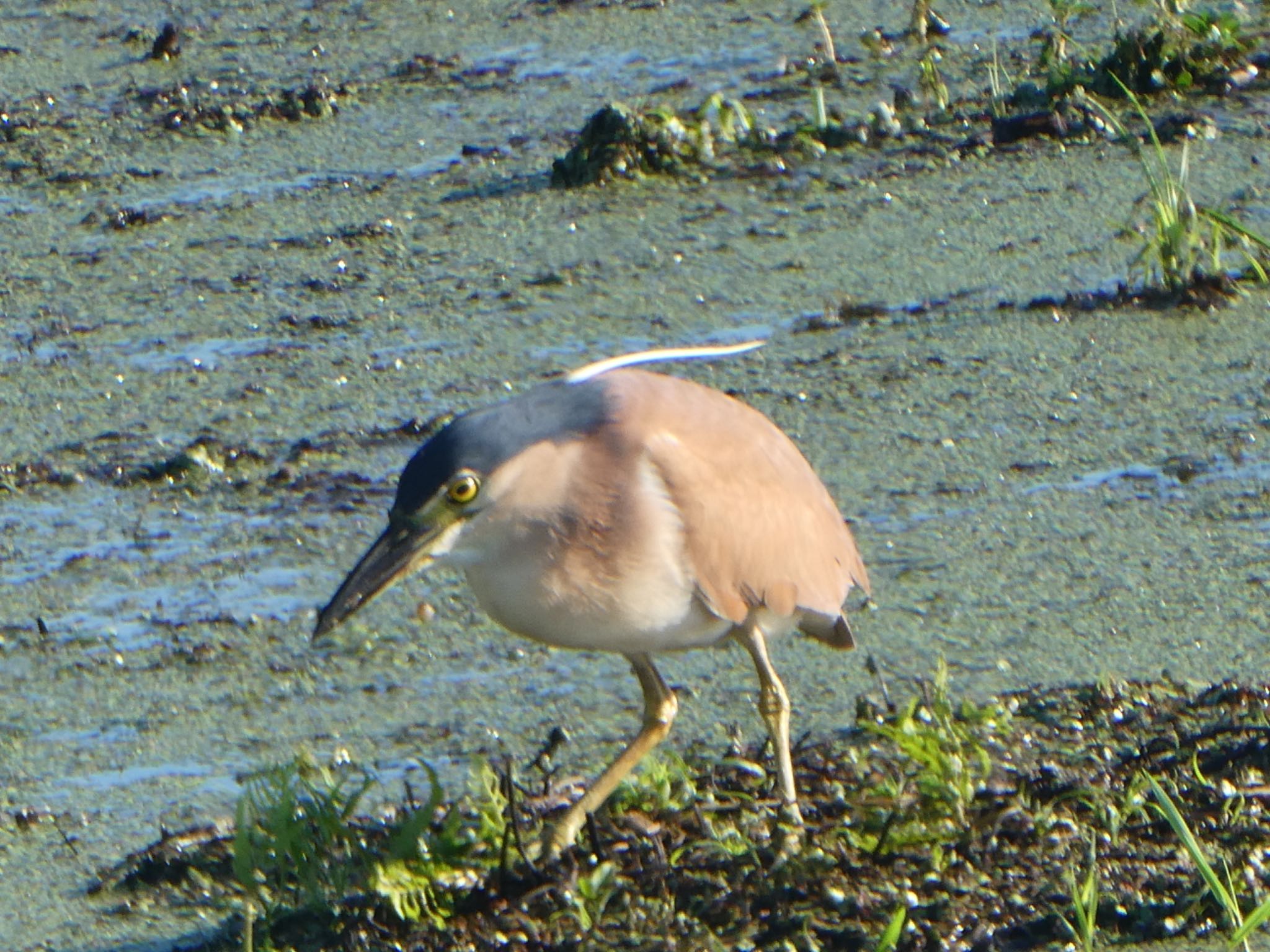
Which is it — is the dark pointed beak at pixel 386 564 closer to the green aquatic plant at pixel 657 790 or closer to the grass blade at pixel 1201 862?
the green aquatic plant at pixel 657 790

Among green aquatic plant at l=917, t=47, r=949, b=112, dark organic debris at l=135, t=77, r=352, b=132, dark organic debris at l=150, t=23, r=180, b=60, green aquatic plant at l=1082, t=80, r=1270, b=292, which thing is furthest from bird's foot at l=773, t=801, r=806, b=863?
dark organic debris at l=150, t=23, r=180, b=60

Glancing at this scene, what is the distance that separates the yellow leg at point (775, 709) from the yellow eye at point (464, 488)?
515 mm

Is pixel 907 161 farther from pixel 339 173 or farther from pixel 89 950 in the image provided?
pixel 89 950

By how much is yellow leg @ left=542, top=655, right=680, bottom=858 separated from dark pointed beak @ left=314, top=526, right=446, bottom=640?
374mm

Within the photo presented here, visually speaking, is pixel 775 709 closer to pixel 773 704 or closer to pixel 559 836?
pixel 773 704

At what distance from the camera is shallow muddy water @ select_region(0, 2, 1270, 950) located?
3.24 m

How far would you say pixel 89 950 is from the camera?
2.67m

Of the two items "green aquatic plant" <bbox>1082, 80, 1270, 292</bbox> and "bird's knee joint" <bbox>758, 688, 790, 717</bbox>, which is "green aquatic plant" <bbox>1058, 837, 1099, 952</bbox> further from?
"green aquatic plant" <bbox>1082, 80, 1270, 292</bbox>

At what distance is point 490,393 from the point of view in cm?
441

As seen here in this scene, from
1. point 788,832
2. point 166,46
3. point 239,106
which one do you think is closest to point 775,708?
point 788,832

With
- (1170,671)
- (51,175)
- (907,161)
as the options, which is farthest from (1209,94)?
(51,175)

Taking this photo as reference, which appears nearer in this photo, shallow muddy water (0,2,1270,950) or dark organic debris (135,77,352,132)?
shallow muddy water (0,2,1270,950)

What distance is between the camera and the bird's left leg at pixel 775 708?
2.67 metres

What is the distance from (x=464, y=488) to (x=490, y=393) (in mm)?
1994
